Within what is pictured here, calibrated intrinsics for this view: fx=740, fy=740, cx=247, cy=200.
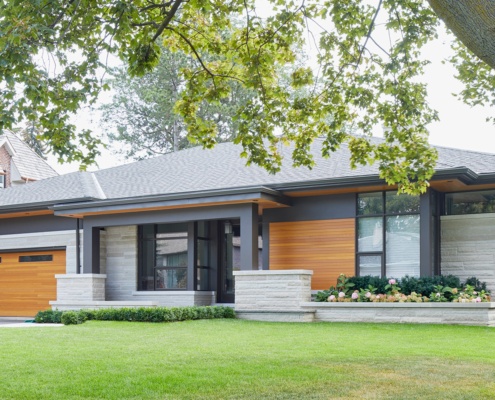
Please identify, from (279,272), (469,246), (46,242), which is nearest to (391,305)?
(279,272)

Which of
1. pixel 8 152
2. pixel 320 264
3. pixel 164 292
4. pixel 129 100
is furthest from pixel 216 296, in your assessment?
pixel 129 100

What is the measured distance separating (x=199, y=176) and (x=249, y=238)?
159 inches

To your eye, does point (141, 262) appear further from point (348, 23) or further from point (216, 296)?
point (348, 23)

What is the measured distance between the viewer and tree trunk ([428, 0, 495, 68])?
216 inches

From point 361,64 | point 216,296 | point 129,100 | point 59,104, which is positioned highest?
point 129,100

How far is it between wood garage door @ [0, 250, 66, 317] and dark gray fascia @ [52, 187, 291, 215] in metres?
2.72

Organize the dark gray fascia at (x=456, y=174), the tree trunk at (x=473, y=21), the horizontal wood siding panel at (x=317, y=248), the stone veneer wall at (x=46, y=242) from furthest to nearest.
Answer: the stone veneer wall at (x=46, y=242), the horizontal wood siding panel at (x=317, y=248), the dark gray fascia at (x=456, y=174), the tree trunk at (x=473, y=21)

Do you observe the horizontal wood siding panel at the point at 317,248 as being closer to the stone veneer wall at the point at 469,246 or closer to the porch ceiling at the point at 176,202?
the porch ceiling at the point at 176,202

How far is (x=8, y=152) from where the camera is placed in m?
39.2

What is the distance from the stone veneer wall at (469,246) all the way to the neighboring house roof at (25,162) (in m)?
25.5

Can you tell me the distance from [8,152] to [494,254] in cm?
2859

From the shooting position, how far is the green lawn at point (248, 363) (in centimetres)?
762

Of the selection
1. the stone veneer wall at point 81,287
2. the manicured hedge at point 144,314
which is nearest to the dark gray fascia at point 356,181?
the manicured hedge at point 144,314

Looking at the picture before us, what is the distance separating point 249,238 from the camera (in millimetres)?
18859
